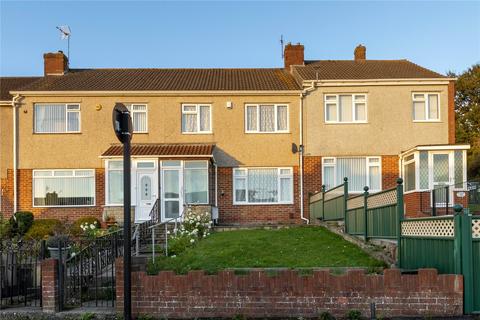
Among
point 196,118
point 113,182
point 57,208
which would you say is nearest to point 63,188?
point 57,208

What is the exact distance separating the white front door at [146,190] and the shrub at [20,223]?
13.6ft

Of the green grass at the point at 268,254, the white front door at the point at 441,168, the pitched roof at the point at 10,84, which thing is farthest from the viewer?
the pitched roof at the point at 10,84

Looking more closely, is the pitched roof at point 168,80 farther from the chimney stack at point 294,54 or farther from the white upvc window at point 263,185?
the white upvc window at point 263,185

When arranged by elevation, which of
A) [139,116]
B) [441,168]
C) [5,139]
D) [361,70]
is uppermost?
[361,70]

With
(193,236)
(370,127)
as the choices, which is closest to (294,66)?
(370,127)

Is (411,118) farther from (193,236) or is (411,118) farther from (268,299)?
(268,299)

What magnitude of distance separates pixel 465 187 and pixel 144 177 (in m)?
12.3

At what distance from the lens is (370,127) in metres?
22.7

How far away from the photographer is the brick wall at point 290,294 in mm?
8156

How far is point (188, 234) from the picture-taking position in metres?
14.7

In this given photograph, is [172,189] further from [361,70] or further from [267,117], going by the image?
[361,70]

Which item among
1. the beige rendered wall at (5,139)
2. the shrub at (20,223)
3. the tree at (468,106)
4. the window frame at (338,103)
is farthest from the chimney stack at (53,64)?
the tree at (468,106)

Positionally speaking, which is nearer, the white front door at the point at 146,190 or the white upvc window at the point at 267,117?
the white front door at the point at 146,190

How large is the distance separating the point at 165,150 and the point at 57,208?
5.23m
